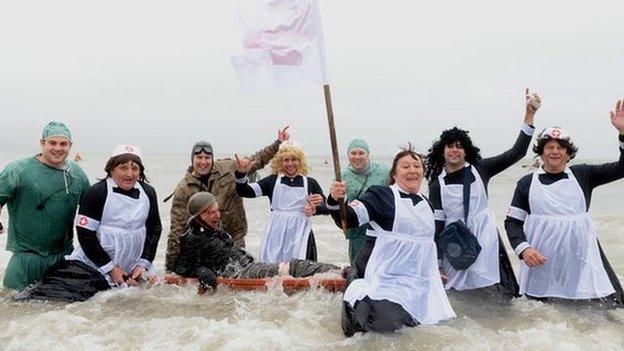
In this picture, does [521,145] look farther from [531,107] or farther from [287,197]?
[287,197]

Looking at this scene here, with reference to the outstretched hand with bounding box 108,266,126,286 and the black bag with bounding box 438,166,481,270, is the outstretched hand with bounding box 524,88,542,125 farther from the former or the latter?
the outstretched hand with bounding box 108,266,126,286

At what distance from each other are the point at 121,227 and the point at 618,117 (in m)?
4.86

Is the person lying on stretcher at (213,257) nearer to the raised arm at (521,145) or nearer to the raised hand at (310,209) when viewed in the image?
the raised hand at (310,209)

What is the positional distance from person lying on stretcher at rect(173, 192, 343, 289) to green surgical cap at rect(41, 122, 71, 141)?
141 cm

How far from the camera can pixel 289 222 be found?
6367mm

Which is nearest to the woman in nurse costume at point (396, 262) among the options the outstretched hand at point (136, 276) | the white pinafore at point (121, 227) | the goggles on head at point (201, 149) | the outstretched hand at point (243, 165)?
the outstretched hand at point (243, 165)

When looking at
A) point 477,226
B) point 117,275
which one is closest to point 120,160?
point 117,275

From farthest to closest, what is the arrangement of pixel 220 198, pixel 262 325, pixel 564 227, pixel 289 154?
pixel 220 198 → pixel 289 154 → pixel 564 227 → pixel 262 325

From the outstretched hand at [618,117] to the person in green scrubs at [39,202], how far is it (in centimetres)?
529

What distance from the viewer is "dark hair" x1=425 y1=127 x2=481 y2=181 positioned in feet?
18.1

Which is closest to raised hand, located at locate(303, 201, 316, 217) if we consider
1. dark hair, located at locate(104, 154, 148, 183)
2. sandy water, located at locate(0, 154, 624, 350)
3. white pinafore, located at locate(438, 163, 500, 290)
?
sandy water, located at locate(0, 154, 624, 350)

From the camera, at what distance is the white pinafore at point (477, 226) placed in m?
5.40

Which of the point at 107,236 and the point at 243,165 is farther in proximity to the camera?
the point at 243,165

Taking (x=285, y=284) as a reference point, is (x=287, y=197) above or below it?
above
